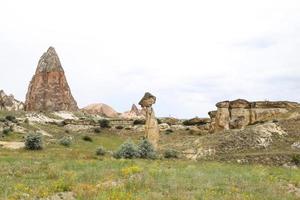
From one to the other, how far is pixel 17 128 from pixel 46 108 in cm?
8304

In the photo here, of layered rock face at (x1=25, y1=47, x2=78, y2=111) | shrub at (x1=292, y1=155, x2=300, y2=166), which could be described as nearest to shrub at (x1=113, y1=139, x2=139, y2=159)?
shrub at (x1=292, y1=155, x2=300, y2=166)

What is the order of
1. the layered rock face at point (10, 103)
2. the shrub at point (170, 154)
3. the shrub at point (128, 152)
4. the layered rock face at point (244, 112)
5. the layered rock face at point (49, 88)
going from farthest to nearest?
1. the layered rock face at point (49, 88)
2. the layered rock face at point (10, 103)
3. the layered rock face at point (244, 112)
4. the shrub at point (170, 154)
5. the shrub at point (128, 152)

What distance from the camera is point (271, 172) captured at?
2761 cm

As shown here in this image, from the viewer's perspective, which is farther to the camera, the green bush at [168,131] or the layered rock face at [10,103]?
the layered rock face at [10,103]

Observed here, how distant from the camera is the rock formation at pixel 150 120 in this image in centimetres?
4456

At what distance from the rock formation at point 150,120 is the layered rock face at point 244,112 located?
16661mm

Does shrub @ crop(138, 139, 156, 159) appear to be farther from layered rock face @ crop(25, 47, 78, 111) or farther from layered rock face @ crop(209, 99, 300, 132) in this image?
layered rock face @ crop(25, 47, 78, 111)

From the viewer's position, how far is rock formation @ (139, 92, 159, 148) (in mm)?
44562

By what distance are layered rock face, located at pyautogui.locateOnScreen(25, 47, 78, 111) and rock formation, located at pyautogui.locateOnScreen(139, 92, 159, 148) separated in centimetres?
11284

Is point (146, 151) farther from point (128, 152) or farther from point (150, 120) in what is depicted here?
point (150, 120)

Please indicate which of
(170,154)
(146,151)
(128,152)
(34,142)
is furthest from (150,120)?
(34,142)

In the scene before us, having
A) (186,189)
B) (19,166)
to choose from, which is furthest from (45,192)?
(19,166)

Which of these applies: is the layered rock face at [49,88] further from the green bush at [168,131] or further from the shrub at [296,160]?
the shrub at [296,160]

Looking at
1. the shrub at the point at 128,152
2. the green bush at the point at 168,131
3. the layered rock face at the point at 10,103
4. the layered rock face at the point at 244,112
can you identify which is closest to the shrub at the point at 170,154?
the shrub at the point at 128,152
